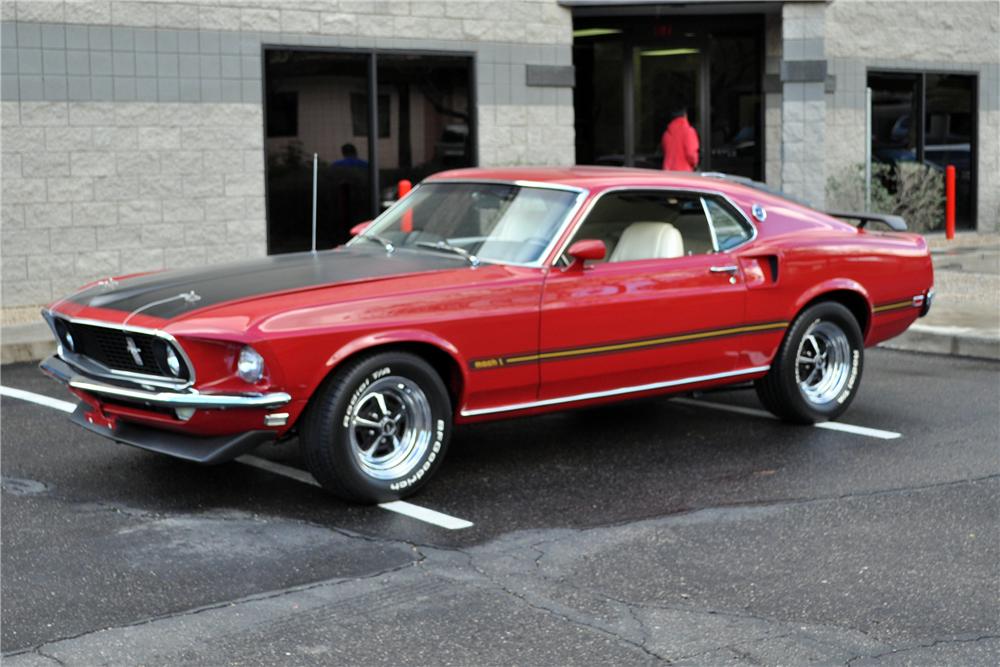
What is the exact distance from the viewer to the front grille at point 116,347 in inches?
257

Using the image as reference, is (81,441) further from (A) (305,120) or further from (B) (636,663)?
(A) (305,120)

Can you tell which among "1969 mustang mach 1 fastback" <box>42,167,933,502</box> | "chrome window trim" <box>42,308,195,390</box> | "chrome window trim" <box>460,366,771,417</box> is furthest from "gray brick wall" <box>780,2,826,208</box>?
"chrome window trim" <box>42,308,195,390</box>

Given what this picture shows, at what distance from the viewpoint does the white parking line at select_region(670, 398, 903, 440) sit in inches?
322

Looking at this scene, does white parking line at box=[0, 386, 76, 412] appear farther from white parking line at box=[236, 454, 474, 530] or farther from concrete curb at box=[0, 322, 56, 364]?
white parking line at box=[236, 454, 474, 530]

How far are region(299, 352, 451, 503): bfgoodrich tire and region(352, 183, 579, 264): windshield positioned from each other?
0.99m

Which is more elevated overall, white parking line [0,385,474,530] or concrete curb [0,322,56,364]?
concrete curb [0,322,56,364]

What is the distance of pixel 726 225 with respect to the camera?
8.11 m

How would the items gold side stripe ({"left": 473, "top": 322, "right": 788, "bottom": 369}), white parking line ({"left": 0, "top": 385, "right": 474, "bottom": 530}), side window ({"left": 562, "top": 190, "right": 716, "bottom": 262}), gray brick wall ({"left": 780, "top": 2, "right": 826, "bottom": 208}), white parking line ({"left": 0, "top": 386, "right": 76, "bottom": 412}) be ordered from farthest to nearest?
gray brick wall ({"left": 780, "top": 2, "right": 826, "bottom": 208}) < white parking line ({"left": 0, "top": 386, "right": 76, "bottom": 412}) < side window ({"left": 562, "top": 190, "right": 716, "bottom": 262}) < gold side stripe ({"left": 473, "top": 322, "right": 788, "bottom": 369}) < white parking line ({"left": 0, "top": 385, "right": 474, "bottom": 530})

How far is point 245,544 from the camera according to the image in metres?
5.98

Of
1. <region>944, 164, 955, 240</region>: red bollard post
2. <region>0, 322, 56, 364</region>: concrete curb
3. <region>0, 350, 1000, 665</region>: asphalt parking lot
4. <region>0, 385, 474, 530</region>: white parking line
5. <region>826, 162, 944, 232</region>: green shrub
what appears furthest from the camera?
<region>826, 162, 944, 232</region>: green shrub

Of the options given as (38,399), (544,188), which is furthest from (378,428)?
(38,399)

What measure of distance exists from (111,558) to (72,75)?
9.49 meters

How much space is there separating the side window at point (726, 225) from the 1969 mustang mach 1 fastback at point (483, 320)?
11mm

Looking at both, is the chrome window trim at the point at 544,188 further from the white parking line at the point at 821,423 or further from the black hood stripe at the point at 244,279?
the white parking line at the point at 821,423
